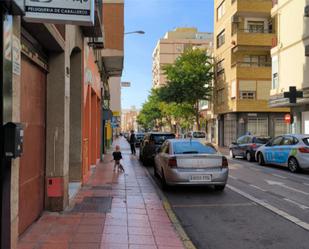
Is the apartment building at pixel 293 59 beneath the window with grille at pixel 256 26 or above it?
beneath

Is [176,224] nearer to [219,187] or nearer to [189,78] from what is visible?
[219,187]

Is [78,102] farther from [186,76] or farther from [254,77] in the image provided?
[186,76]

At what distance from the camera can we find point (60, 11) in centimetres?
517

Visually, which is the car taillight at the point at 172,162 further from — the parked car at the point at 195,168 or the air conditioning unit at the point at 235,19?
the air conditioning unit at the point at 235,19

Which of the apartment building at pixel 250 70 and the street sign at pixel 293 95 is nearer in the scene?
the street sign at pixel 293 95

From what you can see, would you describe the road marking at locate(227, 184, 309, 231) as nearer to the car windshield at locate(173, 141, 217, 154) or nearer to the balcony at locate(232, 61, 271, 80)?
the car windshield at locate(173, 141, 217, 154)

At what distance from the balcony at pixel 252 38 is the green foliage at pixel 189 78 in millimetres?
6635

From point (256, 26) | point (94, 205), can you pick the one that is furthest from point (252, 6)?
point (94, 205)

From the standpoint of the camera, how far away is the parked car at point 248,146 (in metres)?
24.1

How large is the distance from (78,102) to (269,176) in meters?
7.84

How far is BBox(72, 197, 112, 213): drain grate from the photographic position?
29.3 feet

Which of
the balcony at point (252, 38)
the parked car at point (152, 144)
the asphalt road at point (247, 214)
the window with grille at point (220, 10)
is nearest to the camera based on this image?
the asphalt road at point (247, 214)

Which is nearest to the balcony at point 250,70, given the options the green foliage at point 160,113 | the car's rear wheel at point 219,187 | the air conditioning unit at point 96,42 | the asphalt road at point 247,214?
the green foliage at point 160,113

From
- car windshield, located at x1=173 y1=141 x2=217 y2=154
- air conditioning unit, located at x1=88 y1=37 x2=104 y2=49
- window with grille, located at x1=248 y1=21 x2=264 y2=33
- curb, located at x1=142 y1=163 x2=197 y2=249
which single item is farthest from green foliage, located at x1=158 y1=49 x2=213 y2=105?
curb, located at x1=142 y1=163 x2=197 y2=249
